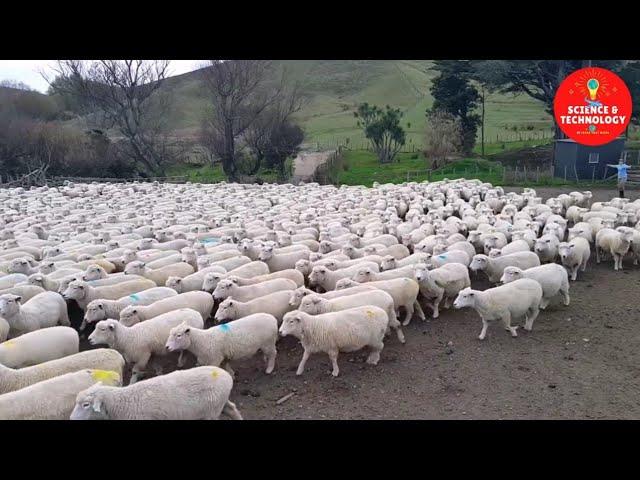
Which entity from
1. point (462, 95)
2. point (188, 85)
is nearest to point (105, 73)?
point (462, 95)

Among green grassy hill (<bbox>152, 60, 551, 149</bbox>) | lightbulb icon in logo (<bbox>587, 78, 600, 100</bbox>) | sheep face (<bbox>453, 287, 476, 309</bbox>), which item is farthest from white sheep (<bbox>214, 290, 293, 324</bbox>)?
green grassy hill (<bbox>152, 60, 551, 149</bbox>)

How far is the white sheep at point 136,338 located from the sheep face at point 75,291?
2000 mm

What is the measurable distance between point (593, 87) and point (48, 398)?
69.1 ft

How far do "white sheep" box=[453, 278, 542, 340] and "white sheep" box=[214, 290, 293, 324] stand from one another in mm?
3109

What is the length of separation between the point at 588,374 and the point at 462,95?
39760mm

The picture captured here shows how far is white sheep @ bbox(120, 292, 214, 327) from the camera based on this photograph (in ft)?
28.0

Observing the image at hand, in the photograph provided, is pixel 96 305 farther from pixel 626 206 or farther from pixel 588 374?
pixel 626 206

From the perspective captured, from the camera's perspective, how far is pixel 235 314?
8984 millimetres

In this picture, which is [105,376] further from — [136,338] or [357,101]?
[357,101]

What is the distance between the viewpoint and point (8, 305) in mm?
8484

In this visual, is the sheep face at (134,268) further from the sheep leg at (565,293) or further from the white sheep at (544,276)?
the sheep leg at (565,293)

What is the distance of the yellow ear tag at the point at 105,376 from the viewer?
637 centimetres

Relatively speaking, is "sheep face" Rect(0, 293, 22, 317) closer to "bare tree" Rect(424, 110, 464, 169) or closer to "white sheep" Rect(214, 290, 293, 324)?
"white sheep" Rect(214, 290, 293, 324)

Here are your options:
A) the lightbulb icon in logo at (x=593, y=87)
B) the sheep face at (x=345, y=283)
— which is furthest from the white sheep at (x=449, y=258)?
the lightbulb icon in logo at (x=593, y=87)
